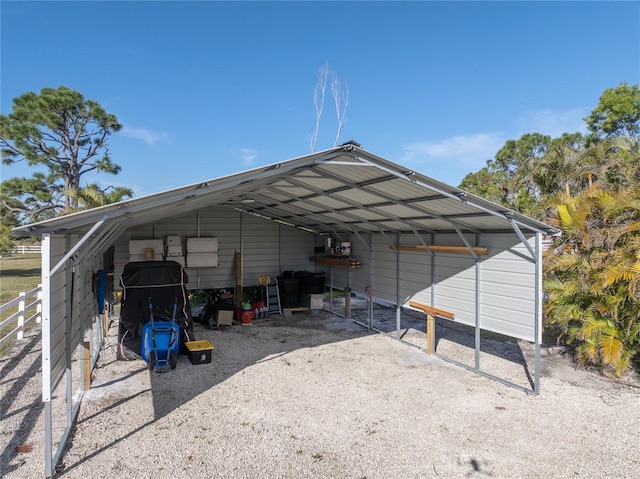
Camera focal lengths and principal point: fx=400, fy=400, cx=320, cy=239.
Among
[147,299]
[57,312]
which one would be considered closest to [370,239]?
[147,299]

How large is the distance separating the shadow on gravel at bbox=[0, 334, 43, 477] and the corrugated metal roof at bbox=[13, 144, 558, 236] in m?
1.96

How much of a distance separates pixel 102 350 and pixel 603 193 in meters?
8.09

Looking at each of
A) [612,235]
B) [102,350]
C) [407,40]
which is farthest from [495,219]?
[407,40]

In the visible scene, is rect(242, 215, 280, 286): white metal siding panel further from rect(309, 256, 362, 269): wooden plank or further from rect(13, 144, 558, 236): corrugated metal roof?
rect(13, 144, 558, 236): corrugated metal roof

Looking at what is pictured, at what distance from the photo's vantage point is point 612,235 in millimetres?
5184

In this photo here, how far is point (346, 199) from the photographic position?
6297mm

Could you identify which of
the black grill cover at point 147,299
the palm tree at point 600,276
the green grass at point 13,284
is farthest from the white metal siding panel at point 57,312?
the palm tree at point 600,276

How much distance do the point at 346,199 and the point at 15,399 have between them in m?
4.94

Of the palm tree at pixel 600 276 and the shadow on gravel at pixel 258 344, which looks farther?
the palm tree at pixel 600 276

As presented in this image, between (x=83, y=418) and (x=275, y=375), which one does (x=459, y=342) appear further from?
(x=83, y=418)

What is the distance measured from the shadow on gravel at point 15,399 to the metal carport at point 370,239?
0.35m

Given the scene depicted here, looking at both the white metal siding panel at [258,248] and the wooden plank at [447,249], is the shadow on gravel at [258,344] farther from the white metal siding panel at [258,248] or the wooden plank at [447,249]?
the wooden plank at [447,249]

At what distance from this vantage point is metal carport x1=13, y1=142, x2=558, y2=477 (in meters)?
3.39

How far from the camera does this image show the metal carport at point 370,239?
11.1ft
